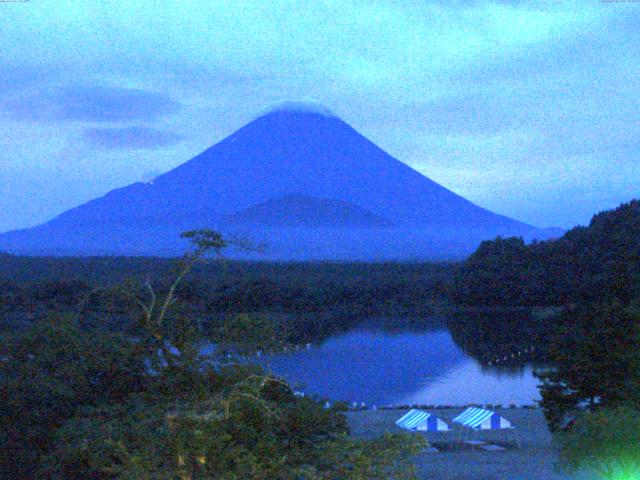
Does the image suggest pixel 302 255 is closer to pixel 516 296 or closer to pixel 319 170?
pixel 319 170

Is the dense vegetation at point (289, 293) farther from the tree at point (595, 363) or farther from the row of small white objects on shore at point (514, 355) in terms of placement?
the tree at point (595, 363)

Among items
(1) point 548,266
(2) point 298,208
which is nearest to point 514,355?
(1) point 548,266

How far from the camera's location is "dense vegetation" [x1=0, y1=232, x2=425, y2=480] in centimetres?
479

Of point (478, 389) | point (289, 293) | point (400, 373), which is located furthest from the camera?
point (289, 293)

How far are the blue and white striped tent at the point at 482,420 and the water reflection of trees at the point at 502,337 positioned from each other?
25.1 ft

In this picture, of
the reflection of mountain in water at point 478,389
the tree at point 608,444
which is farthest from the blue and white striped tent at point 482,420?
the reflection of mountain in water at point 478,389

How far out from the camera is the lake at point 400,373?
17375 millimetres

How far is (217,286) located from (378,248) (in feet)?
135

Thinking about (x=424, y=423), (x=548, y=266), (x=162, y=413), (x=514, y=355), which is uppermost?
(x=548, y=266)

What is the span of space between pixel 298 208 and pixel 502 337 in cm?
4947

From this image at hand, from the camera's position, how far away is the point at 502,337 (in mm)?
28172

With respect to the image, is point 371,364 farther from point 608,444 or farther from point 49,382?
point 49,382

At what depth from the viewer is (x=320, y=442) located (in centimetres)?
550

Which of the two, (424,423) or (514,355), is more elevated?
(424,423)
